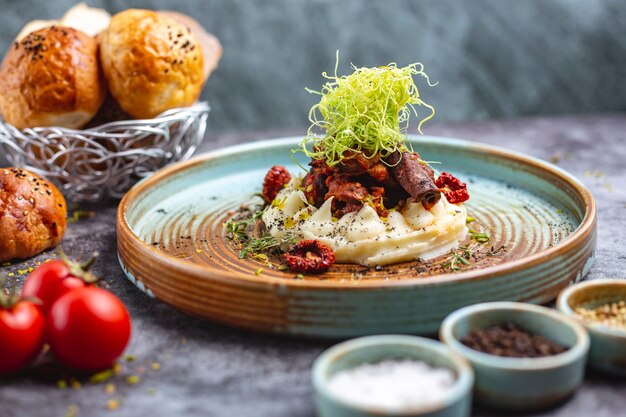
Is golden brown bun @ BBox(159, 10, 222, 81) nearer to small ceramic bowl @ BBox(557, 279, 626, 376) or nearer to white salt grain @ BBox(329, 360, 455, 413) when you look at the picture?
small ceramic bowl @ BBox(557, 279, 626, 376)

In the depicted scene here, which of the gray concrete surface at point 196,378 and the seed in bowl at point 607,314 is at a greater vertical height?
the seed in bowl at point 607,314

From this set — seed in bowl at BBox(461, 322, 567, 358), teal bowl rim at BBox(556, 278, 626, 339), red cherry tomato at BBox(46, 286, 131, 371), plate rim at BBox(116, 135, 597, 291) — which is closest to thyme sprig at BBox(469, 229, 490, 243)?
plate rim at BBox(116, 135, 597, 291)

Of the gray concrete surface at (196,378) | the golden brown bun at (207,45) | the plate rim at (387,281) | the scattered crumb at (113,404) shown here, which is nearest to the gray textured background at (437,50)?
the golden brown bun at (207,45)

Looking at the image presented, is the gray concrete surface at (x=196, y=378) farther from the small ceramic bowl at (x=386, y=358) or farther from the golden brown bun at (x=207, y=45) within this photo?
the golden brown bun at (x=207, y=45)

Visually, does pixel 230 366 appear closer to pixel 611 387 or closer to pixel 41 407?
pixel 41 407

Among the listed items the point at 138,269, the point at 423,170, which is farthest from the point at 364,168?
the point at 138,269
